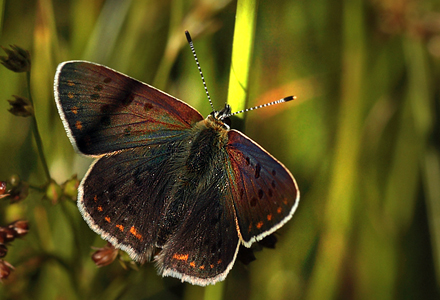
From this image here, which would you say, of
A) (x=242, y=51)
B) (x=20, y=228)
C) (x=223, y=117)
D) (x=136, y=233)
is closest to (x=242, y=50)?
(x=242, y=51)

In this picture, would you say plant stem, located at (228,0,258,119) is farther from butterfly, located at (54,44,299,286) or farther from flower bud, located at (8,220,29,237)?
flower bud, located at (8,220,29,237)

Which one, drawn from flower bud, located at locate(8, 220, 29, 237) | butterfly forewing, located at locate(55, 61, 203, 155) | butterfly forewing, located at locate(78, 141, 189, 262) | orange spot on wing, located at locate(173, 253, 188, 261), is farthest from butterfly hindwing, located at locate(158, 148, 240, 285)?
flower bud, located at locate(8, 220, 29, 237)

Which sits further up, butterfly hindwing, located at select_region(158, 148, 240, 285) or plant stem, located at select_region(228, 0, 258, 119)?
plant stem, located at select_region(228, 0, 258, 119)

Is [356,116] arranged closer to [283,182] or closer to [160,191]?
[283,182]

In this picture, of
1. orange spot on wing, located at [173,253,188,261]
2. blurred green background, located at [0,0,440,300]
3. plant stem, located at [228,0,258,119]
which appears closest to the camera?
plant stem, located at [228,0,258,119]

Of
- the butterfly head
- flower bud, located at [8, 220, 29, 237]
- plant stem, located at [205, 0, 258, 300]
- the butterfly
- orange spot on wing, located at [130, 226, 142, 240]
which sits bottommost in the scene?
flower bud, located at [8, 220, 29, 237]

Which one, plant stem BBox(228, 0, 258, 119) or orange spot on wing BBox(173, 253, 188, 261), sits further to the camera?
orange spot on wing BBox(173, 253, 188, 261)

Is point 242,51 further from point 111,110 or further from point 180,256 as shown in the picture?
point 180,256

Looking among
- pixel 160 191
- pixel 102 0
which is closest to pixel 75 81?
pixel 160 191
